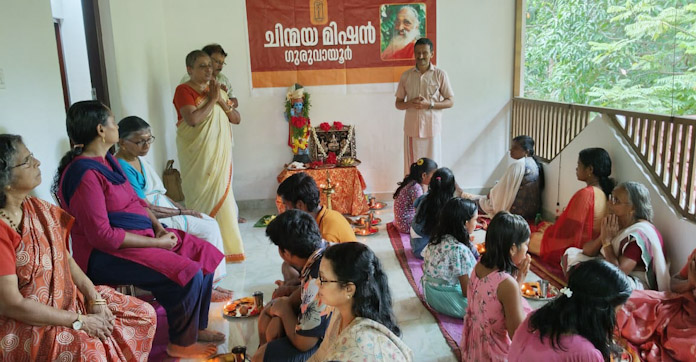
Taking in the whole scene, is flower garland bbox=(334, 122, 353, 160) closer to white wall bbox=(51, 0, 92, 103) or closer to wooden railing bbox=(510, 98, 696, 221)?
wooden railing bbox=(510, 98, 696, 221)

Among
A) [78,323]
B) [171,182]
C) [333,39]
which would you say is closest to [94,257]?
[78,323]

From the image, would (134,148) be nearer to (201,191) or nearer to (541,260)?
(201,191)

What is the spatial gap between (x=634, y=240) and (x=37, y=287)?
3.29m

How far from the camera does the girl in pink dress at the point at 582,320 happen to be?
1.86 m

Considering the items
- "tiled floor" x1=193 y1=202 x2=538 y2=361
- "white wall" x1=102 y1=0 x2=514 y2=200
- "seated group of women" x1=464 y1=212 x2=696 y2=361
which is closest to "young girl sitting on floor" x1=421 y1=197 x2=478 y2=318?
"tiled floor" x1=193 y1=202 x2=538 y2=361

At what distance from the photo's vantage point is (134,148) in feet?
10.7

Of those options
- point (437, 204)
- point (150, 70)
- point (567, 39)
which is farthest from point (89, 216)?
point (567, 39)

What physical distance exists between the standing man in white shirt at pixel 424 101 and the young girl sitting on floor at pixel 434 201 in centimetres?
163

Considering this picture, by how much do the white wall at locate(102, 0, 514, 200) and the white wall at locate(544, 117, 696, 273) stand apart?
1.24 metres

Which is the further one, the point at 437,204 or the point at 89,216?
the point at 437,204

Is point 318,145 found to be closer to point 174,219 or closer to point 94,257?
point 174,219

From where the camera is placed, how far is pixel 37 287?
78.5 inches

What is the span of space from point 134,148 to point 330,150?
10.2 ft

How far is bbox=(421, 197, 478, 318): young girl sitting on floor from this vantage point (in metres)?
3.12
